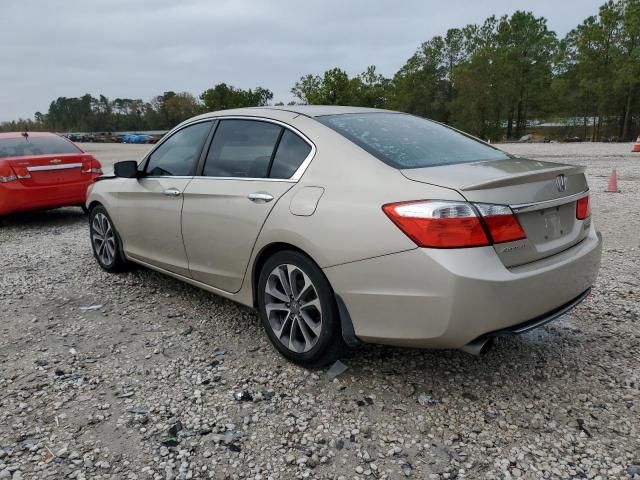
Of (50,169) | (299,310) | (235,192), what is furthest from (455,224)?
(50,169)

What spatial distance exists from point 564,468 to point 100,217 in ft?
15.2

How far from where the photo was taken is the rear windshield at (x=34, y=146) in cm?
786

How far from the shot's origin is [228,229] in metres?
3.42

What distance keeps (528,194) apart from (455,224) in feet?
1.60

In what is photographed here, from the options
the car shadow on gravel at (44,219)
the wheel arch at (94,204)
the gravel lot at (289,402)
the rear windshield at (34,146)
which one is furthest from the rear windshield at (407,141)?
the car shadow on gravel at (44,219)

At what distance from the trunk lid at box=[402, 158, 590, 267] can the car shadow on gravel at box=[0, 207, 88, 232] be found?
7453mm

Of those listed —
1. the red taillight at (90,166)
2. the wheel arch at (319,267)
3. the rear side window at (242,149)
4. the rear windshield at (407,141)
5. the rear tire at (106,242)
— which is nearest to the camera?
the wheel arch at (319,267)

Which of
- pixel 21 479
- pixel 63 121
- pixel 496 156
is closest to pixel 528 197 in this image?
pixel 496 156

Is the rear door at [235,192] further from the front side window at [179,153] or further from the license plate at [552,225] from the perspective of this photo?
the license plate at [552,225]

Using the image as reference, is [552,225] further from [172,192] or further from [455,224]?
[172,192]

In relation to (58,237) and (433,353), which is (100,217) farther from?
(433,353)

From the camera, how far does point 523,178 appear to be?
2625 millimetres

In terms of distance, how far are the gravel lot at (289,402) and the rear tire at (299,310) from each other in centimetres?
16

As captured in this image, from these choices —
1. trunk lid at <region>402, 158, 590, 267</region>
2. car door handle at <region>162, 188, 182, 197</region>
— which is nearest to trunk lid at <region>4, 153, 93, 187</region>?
car door handle at <region>162, 188, 182, 197</region>
